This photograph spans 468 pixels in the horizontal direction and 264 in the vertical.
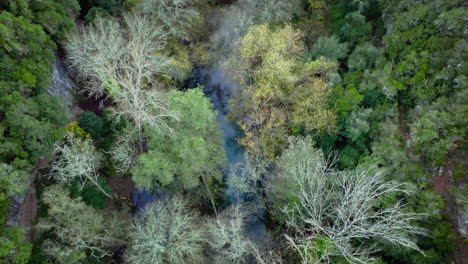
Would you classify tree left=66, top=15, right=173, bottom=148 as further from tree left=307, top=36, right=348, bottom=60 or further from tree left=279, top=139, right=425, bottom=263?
tree left=307, top=36, right=348, bottom=60

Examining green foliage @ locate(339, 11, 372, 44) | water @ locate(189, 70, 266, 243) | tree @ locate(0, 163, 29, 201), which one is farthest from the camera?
green foliage @ locate(339, 11, 372, 44)

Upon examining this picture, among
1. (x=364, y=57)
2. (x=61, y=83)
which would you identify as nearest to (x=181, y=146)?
(x=61, y=83)

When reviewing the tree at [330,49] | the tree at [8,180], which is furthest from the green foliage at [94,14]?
the tree at [330,49]

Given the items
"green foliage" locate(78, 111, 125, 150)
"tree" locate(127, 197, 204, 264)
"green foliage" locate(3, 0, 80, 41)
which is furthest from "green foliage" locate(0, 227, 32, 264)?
"green foliage" locate(3, 0, 80, 41)

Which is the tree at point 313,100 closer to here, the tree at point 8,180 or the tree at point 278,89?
the tree at point 278,89

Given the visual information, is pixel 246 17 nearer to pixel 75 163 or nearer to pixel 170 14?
pixel 170 14
